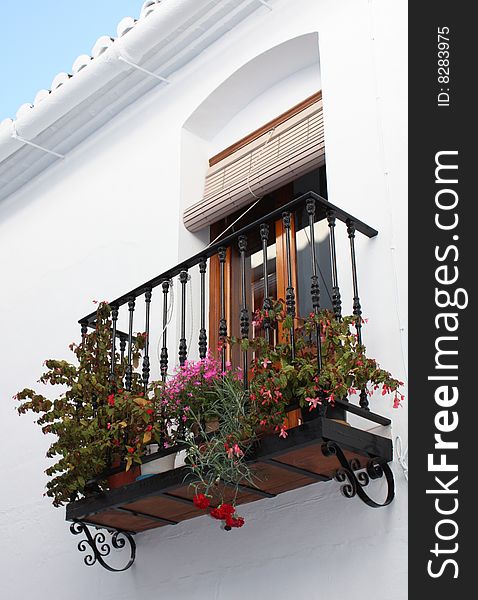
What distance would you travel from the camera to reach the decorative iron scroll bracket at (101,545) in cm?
464

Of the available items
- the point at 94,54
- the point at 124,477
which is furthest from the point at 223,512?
the point at 94,54

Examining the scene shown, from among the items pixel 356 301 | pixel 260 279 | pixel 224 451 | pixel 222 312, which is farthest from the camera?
pixel 222 312

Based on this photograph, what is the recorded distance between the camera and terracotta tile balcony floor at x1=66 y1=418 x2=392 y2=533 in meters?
3.50

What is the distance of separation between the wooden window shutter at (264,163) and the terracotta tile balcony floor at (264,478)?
1.91m

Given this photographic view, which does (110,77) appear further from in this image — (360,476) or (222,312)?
(360,476)

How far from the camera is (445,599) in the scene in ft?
10.8

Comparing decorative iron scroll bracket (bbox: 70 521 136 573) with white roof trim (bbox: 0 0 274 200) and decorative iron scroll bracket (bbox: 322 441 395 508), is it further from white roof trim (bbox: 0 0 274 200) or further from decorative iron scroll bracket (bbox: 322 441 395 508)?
white roof trim (bbox: 0 0 274 200)

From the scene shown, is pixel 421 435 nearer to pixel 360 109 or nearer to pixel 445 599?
pixel 445 599

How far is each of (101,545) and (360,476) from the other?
6.20 feet

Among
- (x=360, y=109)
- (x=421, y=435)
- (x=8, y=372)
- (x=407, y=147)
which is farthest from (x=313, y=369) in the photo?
(x=8, y=372)

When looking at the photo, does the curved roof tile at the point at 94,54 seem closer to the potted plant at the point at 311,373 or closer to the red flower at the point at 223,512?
the potted plant at the point at 311,373

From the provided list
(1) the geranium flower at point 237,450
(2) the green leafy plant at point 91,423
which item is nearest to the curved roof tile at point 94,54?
(2) the green leafy plant at point 91,423

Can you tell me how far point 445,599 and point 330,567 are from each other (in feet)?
2.02

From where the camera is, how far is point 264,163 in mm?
5297
